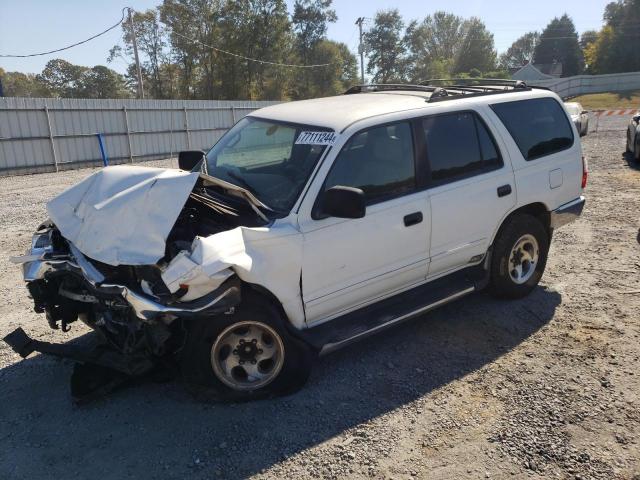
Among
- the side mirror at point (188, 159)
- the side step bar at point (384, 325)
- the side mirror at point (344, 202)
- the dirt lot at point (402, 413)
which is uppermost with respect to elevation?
the side mirror at point (188, 159)

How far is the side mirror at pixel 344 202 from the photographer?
3271 millimetres

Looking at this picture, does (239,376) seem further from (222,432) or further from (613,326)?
(613,326)

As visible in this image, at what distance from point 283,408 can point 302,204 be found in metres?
1.39

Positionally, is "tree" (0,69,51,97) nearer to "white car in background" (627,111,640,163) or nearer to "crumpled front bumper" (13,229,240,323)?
"white car in background" (627,111,640,163)

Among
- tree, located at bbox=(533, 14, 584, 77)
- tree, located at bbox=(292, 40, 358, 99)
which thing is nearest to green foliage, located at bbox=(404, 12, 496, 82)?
tree, located at bbox=(533, 14, 584, 77)

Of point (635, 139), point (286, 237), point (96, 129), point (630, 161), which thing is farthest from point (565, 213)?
point (96, 129)

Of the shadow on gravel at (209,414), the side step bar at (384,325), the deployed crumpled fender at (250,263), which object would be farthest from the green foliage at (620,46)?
the deployed crumpled fender at (250,263)

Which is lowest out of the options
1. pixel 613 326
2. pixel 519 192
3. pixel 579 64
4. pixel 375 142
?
pixel 613 326

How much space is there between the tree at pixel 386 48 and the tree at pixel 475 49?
17.7 meters

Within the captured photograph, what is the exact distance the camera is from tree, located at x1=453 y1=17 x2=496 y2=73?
8962 centimetres

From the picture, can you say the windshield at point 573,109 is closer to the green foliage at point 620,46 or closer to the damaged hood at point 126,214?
the damaged hood at point 126,214

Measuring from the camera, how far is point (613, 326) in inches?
176

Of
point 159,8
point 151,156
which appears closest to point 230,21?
point 159,8

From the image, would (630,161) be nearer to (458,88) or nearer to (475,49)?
(458,88)
